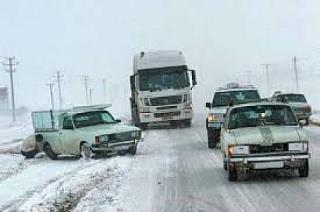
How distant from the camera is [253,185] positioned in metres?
12.1

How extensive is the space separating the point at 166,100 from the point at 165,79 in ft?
3.64

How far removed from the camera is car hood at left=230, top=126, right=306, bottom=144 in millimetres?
12266

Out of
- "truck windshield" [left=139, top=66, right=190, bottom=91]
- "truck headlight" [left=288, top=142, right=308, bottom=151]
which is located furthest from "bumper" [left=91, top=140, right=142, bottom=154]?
"truck windshield" [left=139, top=66, right=190, bottom=91]

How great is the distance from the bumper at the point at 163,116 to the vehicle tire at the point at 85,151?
13.7 metres

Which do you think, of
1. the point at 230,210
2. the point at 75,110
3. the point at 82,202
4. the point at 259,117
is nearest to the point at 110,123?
the point at 75,110

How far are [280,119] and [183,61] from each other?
760 inches

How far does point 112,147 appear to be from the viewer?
63.3ft

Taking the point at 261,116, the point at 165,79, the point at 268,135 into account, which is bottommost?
the point at 268,135

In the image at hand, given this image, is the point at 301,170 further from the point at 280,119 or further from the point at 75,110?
the point at 75,110

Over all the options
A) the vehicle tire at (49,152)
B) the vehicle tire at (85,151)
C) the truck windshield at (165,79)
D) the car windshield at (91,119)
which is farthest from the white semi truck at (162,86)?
the vehicle tire at (85,151)

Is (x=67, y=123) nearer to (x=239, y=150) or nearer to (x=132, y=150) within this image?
(x=132, y=150)

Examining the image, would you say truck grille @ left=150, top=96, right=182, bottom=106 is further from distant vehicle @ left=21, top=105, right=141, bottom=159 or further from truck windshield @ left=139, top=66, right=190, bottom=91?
distant vehicle @ left=21, top=105, right=141, bottom=159

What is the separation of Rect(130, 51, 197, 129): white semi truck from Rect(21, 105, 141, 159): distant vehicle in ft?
33.0

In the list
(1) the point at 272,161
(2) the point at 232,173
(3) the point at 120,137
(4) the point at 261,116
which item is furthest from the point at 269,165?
(3) the point at 120,137
